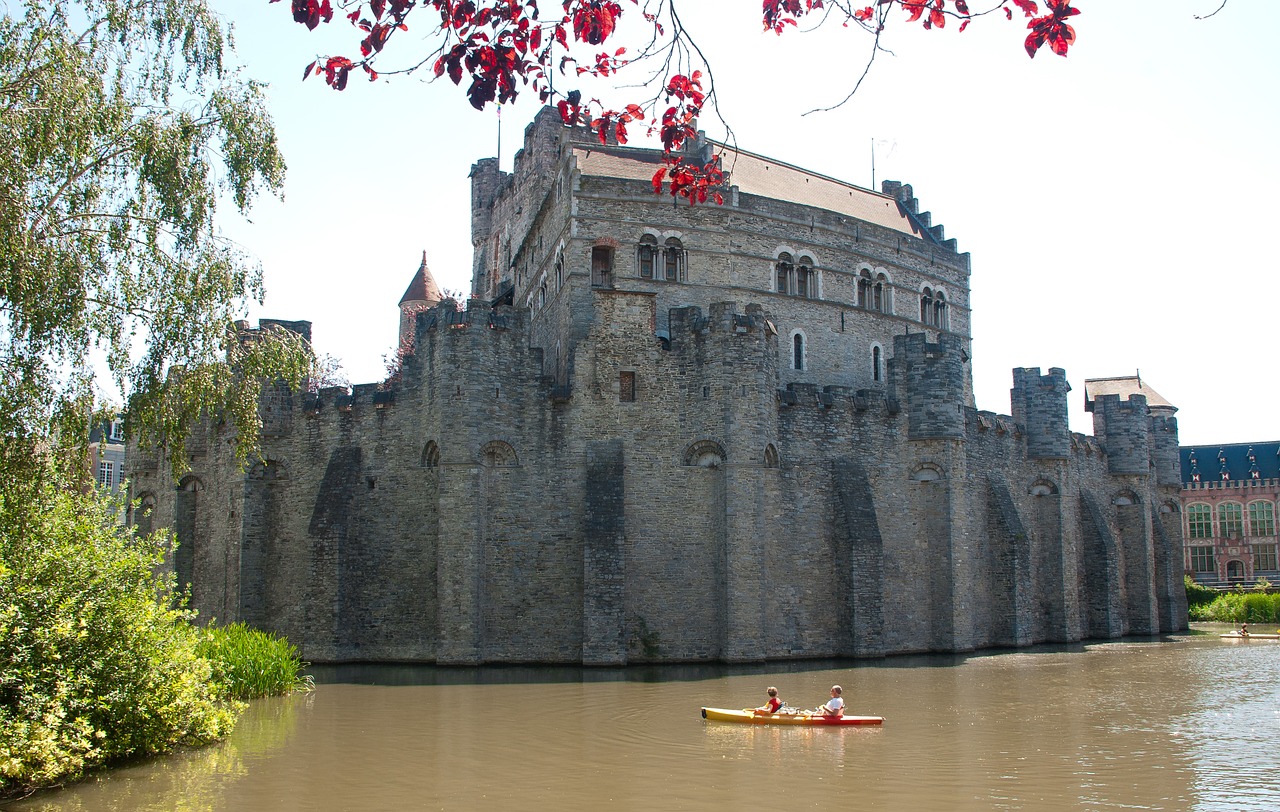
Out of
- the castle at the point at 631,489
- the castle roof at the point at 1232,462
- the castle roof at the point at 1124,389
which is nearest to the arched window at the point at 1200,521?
the castle roof at the point at 1232,462

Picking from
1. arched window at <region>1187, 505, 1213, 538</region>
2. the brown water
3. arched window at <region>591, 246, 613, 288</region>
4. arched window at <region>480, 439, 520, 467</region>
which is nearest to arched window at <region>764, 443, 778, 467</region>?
the brown water

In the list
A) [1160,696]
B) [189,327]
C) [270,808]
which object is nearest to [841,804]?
[270,808]

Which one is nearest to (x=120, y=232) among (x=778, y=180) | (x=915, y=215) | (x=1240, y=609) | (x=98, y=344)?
(x=98, y=344)

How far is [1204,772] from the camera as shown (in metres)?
13.7

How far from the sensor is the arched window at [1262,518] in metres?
62.3

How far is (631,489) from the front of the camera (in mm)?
26453

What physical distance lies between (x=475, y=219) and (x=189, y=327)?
34874 millimetres

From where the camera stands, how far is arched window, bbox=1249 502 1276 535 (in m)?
62.3

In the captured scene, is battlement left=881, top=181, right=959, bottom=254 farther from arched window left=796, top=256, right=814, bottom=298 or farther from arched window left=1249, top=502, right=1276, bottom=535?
arched window left=1249, top=502, right=1276, bottom=535

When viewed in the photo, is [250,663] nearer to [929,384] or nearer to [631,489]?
[631,489]

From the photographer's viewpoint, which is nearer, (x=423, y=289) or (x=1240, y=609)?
(x=1240, y=609)

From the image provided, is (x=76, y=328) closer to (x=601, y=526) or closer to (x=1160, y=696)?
(x=601, y=526)

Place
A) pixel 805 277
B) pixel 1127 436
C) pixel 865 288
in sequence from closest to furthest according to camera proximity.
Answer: pixel 805 277, pixel 865 288, pixel 1127 436

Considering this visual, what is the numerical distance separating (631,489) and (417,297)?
31213mm
